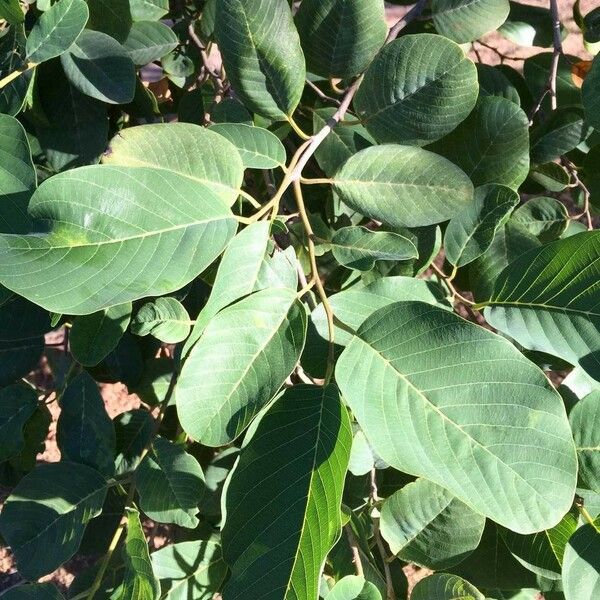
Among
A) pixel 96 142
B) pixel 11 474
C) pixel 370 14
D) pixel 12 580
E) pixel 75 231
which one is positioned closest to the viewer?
pixel 75 231

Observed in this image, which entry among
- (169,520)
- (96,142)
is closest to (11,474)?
(169,520)

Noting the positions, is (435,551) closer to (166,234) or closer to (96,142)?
(166,234)

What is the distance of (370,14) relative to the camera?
969 millimetres

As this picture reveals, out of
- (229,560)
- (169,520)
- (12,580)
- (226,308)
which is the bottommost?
(12,580)

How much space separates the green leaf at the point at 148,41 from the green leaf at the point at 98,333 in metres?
0.49

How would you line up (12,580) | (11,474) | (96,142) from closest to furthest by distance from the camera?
(96,142), (11,474), (12,580)

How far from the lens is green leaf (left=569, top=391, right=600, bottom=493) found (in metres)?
0.96

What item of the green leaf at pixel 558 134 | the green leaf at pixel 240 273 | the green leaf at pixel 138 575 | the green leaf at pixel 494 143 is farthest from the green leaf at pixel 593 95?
the green leaf at pixel 138 575

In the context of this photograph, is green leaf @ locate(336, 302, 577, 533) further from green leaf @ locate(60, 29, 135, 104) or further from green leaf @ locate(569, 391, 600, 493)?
green leaf @ locate(60, 29, 135, 104)

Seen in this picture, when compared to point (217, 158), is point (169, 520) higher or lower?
lower

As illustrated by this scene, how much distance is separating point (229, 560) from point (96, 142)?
0.76 metres

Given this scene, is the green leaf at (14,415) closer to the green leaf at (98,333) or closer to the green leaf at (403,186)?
the green leaf at (98,333)

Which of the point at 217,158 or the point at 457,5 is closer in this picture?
the point at 217,158

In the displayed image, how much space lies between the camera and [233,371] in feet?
2.35
